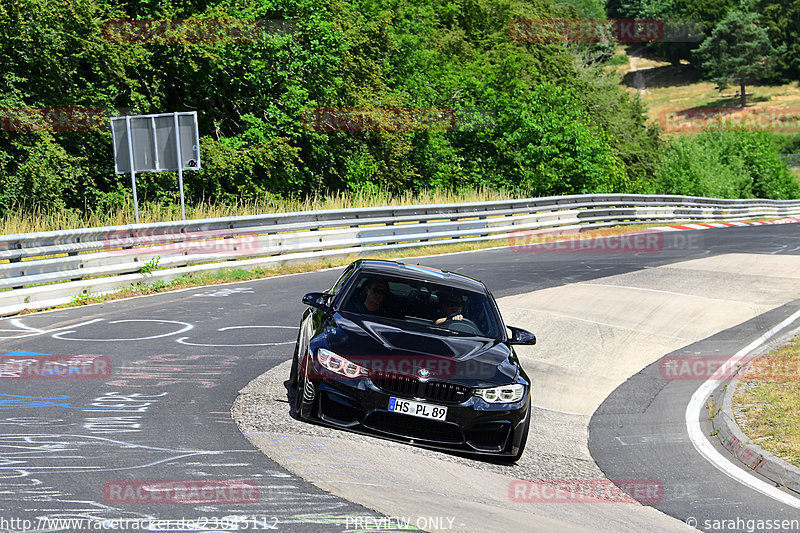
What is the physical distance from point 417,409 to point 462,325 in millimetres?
1441

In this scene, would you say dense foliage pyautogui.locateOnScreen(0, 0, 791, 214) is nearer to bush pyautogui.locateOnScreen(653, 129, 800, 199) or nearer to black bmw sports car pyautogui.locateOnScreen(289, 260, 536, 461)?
bush pyautogui.locateOnScreen(653, 129, 800, 199)

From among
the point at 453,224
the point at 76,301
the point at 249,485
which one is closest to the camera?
the point at 249,485

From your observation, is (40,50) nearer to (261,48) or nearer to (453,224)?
(261,48)

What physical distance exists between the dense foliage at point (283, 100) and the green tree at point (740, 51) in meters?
90.1

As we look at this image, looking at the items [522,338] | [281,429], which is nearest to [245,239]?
[522,338]

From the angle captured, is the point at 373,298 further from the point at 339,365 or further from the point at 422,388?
the point at 422,388

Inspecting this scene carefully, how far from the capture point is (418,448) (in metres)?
7.27

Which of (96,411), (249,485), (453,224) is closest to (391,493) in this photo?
(249,485)

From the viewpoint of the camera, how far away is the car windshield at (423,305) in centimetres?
812

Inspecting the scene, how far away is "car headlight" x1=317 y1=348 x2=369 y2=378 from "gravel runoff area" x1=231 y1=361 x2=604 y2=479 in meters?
0.56

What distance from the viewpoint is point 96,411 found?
24.9 ft

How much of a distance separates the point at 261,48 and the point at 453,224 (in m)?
10.1

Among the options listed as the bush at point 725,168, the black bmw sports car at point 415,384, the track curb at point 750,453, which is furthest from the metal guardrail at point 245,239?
the bush at point 725,168

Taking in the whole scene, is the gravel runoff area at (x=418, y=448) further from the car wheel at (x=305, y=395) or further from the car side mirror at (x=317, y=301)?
the car side mirror at (x=317, y=301)
